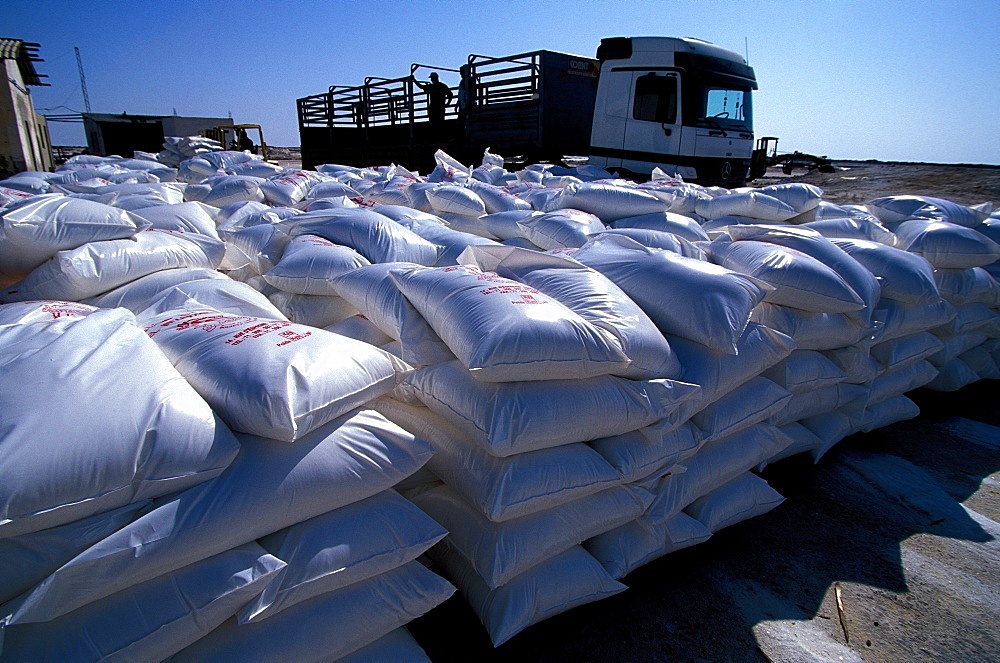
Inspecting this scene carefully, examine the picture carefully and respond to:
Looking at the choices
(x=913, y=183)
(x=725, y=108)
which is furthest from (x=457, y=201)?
(x=913, y=183)

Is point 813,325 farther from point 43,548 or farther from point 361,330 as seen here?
point 43,548

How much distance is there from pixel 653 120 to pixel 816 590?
5.94m

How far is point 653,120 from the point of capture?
6.56 m

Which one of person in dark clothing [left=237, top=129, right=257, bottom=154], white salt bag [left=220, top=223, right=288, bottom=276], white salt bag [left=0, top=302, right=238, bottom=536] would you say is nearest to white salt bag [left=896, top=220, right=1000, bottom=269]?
white salt bag [left=220, top=223, right=288, bottom=276]

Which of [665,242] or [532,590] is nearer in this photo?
[532,590]

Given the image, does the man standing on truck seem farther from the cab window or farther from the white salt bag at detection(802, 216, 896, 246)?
the white salt bag at detection(802, 216, 896, 246)

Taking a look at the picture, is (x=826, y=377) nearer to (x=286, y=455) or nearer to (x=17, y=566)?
(x=286, y=455)

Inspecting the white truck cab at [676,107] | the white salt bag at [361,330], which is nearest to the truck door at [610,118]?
the white truck cab at [676,107]

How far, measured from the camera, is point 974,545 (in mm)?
1965

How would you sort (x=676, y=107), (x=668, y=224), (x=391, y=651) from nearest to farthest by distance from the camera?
→ 1. (x=391, y=651)
2. (x=668, y=224)
3. (x=676, y=107)

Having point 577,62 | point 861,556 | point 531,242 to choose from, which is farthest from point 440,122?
point 861,556

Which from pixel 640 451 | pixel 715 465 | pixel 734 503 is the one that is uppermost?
pixel 640 451

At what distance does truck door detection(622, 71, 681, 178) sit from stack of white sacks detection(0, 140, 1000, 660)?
Answer: 400cm

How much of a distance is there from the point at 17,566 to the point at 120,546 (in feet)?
0.50
